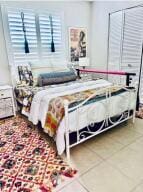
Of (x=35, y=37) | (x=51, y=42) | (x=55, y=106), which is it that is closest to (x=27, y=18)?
(x=35, y=37)

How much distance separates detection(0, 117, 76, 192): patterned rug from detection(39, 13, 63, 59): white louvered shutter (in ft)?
6.14

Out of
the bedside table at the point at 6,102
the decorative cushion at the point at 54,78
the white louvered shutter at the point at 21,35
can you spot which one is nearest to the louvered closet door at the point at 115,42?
the decorative cushion at the point at 54,78

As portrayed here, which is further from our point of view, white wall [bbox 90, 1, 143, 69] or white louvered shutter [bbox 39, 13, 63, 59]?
white wall [bbox 90, 1, 143, 69]

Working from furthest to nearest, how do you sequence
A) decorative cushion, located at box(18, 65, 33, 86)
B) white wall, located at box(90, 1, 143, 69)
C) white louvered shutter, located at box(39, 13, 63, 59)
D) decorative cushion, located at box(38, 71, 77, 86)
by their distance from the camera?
white wall, located at box(90, 1, 143, 69) → white louvered shutter, located at box(39, 13, 63, 59) → decorative cushion, located at box(18, 65, 33, 86) → decorative cushion, located at box(38, 71, 77, 86)

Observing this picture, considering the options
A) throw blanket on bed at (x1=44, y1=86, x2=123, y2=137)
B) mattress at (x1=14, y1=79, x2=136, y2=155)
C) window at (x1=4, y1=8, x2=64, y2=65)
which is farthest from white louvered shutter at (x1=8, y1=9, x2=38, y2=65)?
throw blanket on bed at (x1=44, y1=86, x2=123, y2=137)

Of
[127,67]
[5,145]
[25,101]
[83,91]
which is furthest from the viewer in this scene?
[127,67]

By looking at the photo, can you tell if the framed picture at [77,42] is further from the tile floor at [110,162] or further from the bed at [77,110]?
the tile floor at [110,162]

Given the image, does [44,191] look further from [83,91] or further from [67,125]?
[83,91]

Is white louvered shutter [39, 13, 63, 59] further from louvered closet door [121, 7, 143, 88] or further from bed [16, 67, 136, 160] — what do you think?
louvered closet door [121, 7, 143, 88]

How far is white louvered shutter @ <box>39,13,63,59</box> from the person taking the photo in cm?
334

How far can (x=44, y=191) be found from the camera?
143cm

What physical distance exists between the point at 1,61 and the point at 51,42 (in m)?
1.15

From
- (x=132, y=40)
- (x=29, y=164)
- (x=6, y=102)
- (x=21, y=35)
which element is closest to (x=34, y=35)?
(x=21, y=35)

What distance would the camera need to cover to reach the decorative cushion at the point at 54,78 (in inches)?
111
